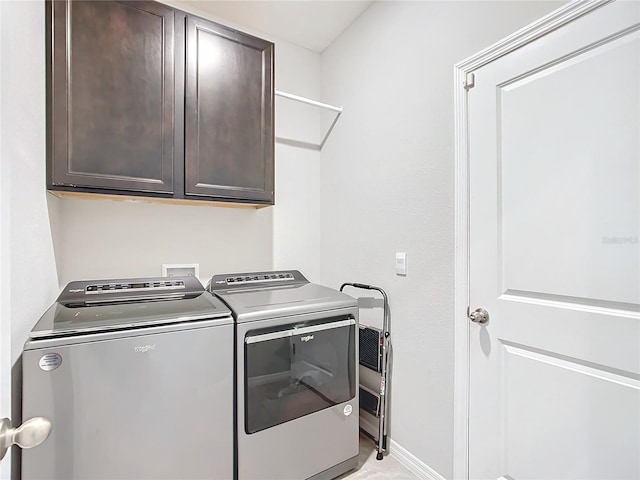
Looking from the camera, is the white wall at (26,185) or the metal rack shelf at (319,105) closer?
the white wall at (26,185)

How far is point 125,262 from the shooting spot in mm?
1891

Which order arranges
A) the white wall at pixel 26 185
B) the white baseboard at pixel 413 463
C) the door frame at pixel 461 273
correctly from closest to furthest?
the white wall at pixel 26 185 < the door frame at pixel 461 273 < the white baseboard at pixel 413 463

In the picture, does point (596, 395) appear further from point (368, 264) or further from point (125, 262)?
point (125, 262)

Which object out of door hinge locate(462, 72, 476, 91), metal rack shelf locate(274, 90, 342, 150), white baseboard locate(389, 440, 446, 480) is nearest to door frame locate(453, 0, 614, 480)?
door hinge locate(462, 72, 476, 91)

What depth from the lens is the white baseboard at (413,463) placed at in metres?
1.68

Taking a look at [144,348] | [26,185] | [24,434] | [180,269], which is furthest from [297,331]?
[26,185]

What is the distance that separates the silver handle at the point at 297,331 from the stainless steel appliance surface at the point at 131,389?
123 millimetres

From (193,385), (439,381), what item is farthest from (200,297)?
(439,381)

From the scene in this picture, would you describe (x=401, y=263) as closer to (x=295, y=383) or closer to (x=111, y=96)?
(x=295, y=383)

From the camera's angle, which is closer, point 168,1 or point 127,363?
point 127,363

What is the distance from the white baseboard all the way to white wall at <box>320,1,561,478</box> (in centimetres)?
3

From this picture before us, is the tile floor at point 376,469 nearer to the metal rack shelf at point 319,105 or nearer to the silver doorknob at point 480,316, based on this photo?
the silver doorknob at point 480,316

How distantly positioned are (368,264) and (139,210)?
1464 millimetres

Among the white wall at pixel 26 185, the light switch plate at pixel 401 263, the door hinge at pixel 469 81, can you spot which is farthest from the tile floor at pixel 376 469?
the door hinge at pixel 469 81
